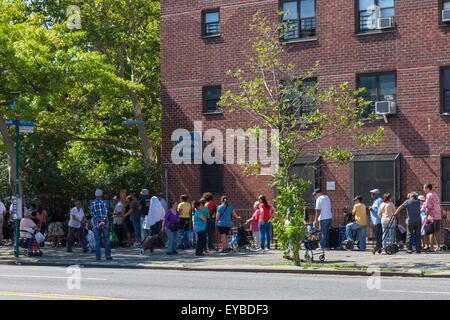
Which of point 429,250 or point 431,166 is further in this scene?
point 431,166

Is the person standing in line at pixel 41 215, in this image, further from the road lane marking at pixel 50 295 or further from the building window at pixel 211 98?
the road lane marking at pixel 50 295

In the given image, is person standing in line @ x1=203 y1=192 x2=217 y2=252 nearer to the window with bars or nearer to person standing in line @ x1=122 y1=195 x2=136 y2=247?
person standing in line @ x1=122 y1=195 x2=136 y2=247

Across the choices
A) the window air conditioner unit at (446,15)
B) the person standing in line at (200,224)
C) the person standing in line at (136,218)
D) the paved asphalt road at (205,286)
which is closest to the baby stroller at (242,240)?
the person standing in line at (200,224)

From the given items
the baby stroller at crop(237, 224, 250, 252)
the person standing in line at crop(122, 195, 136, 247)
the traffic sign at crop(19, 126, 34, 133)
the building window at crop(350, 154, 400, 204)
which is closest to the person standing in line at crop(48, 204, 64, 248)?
the person standing in line at crop(122, 195, 136, 247)

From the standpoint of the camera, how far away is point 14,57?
2255cm

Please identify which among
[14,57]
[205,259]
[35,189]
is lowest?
[205,259]

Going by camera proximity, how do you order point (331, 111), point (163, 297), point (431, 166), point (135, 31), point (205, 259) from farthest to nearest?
point (135, 31)
point (331, 111)
point (431, 166)
point (205, 259)
point (163, 297)

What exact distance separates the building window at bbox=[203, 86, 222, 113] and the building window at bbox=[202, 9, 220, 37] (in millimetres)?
2091

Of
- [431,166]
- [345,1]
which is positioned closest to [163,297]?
[431,166]

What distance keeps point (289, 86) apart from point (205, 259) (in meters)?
5.29

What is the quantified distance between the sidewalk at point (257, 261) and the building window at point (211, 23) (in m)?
9.38

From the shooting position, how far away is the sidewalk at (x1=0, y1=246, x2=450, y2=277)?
17.0 metres

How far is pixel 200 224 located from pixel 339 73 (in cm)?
861
